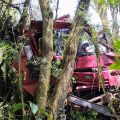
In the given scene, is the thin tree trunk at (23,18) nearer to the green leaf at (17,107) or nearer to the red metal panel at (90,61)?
the red metal panel at (90,61)

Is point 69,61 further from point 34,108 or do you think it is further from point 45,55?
point 34,108

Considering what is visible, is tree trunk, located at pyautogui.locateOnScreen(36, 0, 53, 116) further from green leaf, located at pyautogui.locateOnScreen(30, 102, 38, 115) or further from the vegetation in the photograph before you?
green leaf, located at pyautogui.locateOnScreen(30, 102, 38, 115)

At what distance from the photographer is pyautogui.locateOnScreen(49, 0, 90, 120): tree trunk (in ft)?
26.6

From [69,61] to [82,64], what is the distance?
24.0 inches

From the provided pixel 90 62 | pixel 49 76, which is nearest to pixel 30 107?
pixel 49 76

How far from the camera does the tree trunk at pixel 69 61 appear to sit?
26.6ft

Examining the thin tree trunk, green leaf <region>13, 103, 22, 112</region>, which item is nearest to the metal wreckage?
the thin tree trunk

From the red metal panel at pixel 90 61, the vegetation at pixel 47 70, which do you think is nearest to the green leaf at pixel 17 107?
the vegetation at pixel 47 70

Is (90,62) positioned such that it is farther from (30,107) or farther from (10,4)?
(10,4)

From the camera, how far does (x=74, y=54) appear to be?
8.34m

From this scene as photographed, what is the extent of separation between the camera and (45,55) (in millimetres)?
8156

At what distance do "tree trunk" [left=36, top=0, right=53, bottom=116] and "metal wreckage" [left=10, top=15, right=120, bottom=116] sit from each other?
36cm

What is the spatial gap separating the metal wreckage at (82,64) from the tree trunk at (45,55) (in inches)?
14.0

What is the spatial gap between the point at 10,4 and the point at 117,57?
342 centimetres
